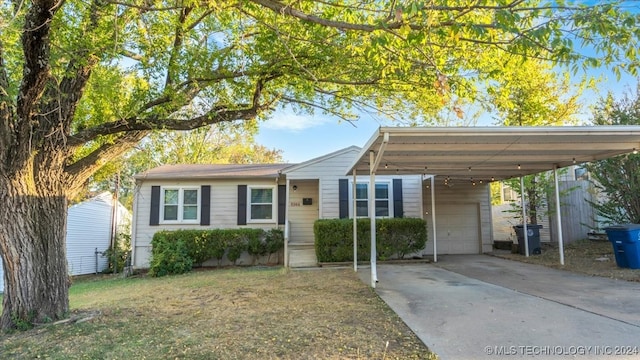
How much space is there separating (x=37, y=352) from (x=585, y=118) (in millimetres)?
16670

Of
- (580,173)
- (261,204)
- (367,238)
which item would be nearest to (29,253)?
(367,238)

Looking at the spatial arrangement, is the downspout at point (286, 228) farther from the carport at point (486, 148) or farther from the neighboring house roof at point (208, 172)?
the carport at point (486, 148)

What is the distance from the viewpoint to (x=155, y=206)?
1291 cm

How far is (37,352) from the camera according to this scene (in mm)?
4125

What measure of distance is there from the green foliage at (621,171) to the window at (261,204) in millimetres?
9699

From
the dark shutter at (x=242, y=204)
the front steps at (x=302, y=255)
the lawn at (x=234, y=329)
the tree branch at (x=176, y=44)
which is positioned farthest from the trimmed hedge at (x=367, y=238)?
the tree branch at (x=176, y=44)

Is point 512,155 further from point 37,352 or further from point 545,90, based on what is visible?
point 37,352

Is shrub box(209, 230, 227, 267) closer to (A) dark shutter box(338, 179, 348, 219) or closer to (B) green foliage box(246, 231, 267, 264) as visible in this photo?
(B) green foliage box(246, 231, 267, 264)

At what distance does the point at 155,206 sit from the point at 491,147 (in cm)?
1039

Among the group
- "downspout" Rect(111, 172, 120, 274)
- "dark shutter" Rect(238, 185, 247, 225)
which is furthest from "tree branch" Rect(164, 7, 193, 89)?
"downspout" Rect(111, 172, 120, 274)

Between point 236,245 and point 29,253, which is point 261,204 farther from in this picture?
point 29,253

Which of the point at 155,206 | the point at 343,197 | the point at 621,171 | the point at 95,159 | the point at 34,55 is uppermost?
the point at 34,55

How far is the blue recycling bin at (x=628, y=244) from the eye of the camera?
829 cm

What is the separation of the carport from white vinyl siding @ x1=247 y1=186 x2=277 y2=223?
3.80 m
